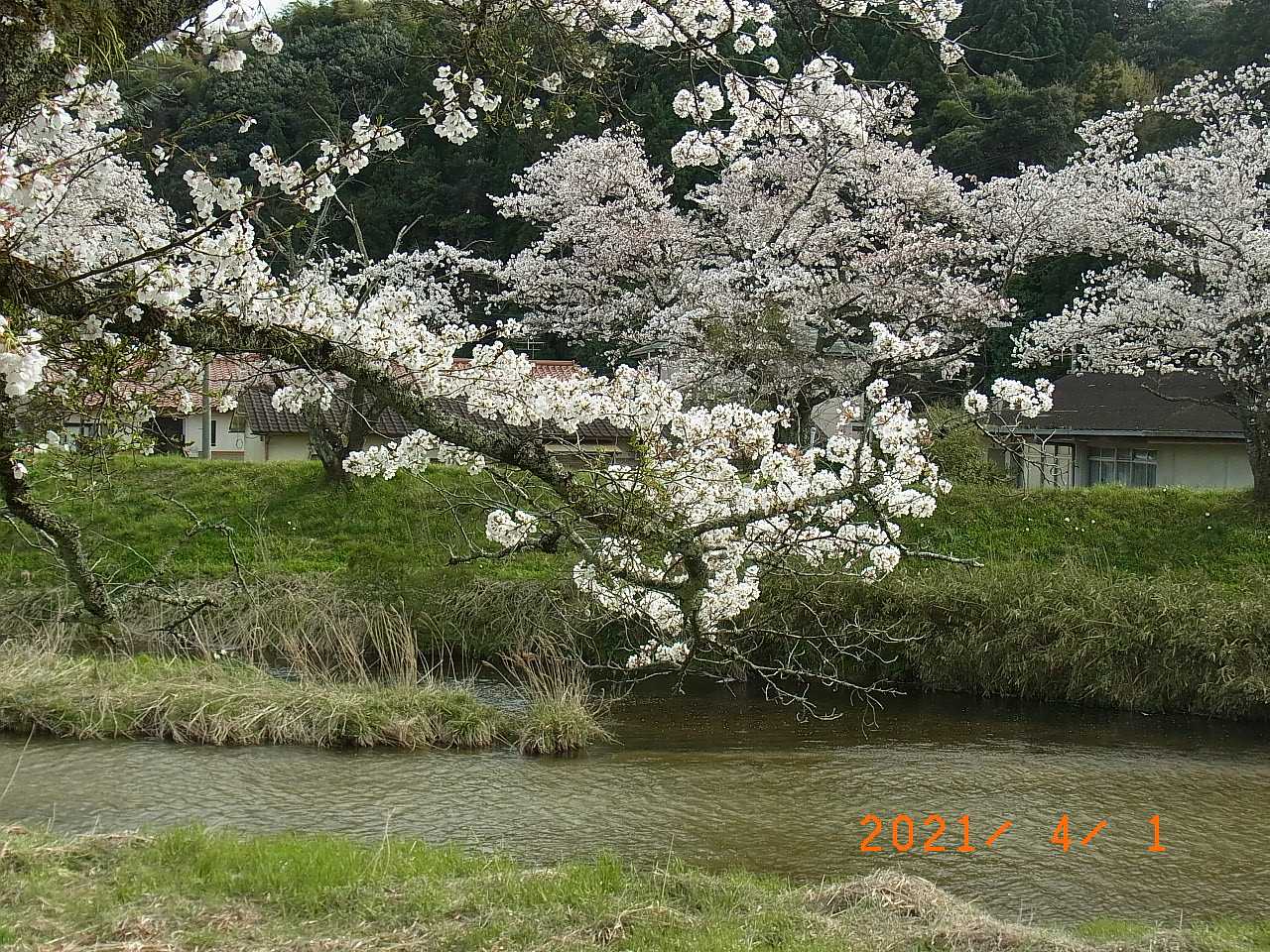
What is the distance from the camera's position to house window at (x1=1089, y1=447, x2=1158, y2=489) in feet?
72.6

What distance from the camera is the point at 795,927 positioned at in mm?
4375

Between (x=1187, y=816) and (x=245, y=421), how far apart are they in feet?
70.6

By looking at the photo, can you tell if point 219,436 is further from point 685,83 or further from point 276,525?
point 685,83

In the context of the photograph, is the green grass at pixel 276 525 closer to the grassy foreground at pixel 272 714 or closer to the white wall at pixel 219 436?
the grassy foreground at pixel 272 714

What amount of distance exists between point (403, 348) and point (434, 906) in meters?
2.12

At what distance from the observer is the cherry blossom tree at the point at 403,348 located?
305 cm

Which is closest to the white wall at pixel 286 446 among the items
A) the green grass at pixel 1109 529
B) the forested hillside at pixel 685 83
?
the forested hillside at pixel 685 83

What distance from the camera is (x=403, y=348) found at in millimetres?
3928

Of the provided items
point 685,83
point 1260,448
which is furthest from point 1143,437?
point 685,83

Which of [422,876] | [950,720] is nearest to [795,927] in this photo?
[422,876]

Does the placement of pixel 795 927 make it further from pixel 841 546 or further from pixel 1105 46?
pixel 1105 46
